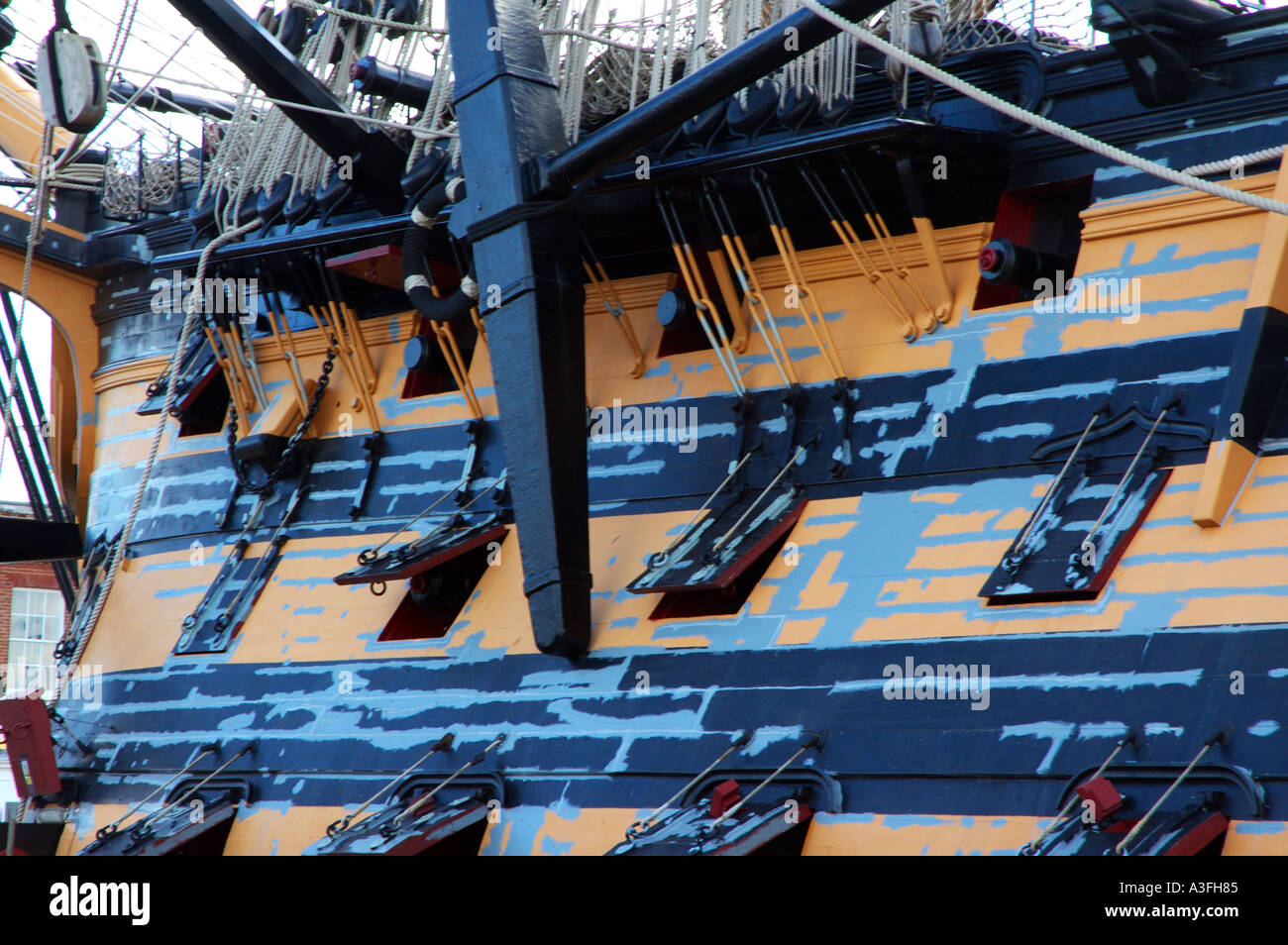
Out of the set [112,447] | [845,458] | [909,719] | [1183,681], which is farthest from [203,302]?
[1183,681]

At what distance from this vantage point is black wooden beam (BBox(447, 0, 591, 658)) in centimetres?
950

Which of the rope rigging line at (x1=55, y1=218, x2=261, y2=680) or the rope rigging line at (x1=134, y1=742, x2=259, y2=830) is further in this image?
the rope rigging line at (x1=55, y1=218, x2=261, y2=680)

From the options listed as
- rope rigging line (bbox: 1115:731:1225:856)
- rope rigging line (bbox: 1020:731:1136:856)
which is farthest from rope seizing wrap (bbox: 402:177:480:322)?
rope rigging line (bbox: 1115:731:1225:856)

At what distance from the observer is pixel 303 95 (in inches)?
450

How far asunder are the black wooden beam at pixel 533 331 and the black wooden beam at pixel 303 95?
146cm

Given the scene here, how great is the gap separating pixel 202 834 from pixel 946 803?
17.4ft

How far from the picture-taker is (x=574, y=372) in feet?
31.7

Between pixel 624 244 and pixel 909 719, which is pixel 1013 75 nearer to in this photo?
pixel 624 244

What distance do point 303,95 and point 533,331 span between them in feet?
10.8

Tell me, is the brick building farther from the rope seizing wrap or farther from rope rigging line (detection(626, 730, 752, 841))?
rope rigging line (detection(626, 730, 752, 841))

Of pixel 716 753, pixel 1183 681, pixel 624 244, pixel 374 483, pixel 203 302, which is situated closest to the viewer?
pixel 1183 681

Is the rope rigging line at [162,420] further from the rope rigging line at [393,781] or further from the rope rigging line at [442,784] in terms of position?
the rope rigging line at [442,784]

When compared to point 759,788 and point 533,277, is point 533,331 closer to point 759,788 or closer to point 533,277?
point 533,277

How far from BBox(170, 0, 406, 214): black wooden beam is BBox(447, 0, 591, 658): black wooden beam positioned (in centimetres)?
146
